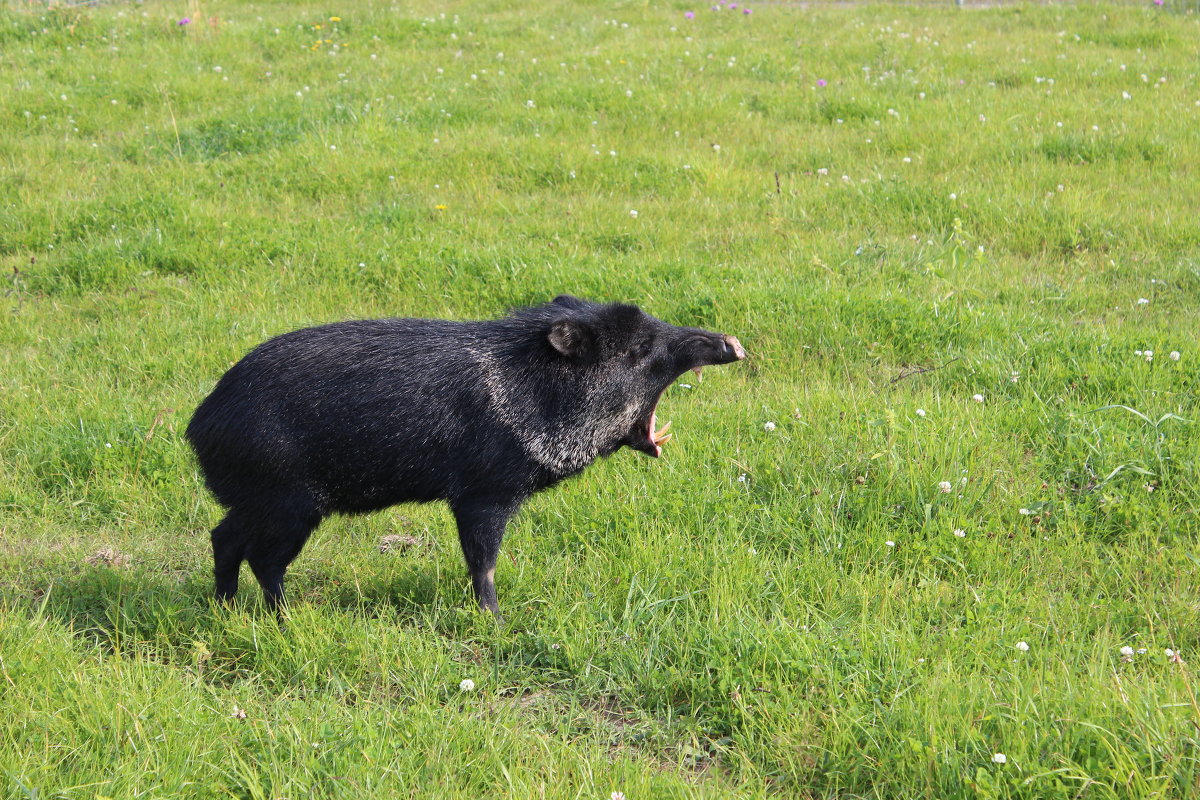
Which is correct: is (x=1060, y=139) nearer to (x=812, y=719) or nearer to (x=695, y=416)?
(x=695, y=416)

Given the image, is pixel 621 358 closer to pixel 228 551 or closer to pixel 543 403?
pixel 543 403

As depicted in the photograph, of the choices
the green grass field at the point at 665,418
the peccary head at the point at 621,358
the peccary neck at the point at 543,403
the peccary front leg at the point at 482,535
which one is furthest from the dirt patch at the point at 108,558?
the peccary head at the point at 621,358

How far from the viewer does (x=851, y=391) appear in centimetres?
561

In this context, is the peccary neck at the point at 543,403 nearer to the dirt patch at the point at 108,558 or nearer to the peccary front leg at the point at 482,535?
the peccary front leg at the point at 482,535

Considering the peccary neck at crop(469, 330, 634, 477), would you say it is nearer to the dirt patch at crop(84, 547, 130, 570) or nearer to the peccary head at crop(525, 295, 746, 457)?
the peccary head at crop(525, 295, 746, 457)

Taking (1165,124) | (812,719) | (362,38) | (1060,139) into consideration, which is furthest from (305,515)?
(362,38)

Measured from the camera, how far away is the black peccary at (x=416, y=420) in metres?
3.93

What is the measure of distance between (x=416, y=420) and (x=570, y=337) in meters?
0.69

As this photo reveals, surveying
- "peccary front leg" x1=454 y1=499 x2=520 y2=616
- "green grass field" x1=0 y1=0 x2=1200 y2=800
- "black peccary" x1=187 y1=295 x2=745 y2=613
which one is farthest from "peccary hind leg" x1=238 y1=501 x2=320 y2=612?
"peccary front leg" x1=454 y1=499 x2=520 y2=616

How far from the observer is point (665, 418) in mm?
5719

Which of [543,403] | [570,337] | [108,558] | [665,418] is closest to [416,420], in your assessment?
[543,403]

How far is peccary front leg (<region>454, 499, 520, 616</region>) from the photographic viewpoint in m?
4.07

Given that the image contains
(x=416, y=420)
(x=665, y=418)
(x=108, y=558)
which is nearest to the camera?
(x=416, y=420)

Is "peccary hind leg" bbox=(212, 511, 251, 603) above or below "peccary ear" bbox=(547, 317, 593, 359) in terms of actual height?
below
